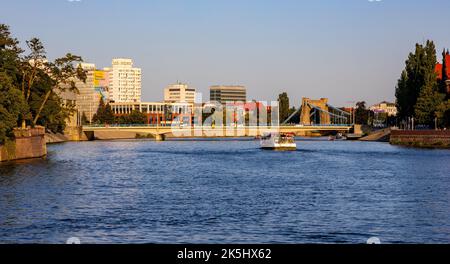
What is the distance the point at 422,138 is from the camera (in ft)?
354

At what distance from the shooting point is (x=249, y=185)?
43781mm

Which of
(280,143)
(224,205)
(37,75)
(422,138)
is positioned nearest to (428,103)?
(422,138)

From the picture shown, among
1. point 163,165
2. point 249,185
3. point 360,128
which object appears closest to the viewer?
point 249,185

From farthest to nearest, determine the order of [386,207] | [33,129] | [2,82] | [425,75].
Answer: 1. [425,75]
2. [33,129]
3. [2,82]
4. [386,207]

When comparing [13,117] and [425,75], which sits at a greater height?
[425,75]

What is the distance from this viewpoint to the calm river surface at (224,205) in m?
23.5

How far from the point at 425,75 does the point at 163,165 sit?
56315mm

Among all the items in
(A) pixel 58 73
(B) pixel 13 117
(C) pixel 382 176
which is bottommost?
(C) pixel 382 176

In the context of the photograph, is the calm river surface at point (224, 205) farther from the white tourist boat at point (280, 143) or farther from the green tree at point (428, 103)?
the green tree at point (428, 103)

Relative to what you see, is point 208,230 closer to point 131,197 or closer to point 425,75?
point 131,197

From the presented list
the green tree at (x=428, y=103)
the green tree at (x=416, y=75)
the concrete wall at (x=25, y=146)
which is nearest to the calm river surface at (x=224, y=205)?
the concrete wall at (x=25, y=146)
